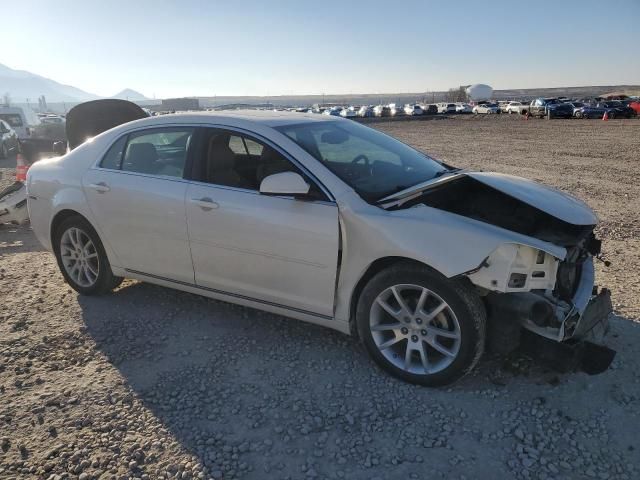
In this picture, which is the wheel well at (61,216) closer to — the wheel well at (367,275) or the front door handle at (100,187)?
the front door handle at (100,187)

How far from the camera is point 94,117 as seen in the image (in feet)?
27.5

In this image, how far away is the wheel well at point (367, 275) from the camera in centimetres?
328

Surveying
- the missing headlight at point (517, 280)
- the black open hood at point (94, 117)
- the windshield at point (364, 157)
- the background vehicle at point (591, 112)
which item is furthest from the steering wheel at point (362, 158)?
the background vehicle at point (591, 112)

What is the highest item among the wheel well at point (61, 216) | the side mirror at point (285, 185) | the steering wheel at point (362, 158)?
the steering wheel at point (362, 158)

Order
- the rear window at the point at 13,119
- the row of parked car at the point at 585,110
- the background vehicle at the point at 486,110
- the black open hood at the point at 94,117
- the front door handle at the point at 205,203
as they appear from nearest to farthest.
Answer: the front door handle at the point at 205,203, the black open hood at the point at 94,117, the rear window at the point at 13,119, the row of parked car at the point at 585,110, the background vehicle at the point at 486,110

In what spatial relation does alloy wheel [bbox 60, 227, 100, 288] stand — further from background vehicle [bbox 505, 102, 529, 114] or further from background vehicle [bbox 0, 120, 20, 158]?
background vehicle [bbox 505, 102, 529, 114]

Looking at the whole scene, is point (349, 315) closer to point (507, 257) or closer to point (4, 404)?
point (507, 257)

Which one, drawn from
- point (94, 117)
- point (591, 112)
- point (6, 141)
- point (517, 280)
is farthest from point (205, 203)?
point (591, 112)

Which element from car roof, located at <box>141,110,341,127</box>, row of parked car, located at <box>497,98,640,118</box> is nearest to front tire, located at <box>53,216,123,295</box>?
car roof, located at <box>141,110,341,127</box>

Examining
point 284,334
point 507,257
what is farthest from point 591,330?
point 284,334

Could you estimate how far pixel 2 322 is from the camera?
175 inches

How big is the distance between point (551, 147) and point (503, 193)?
16575 millimetres

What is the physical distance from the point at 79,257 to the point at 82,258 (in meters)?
0.04

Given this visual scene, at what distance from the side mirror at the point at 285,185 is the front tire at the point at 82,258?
2071 mm
